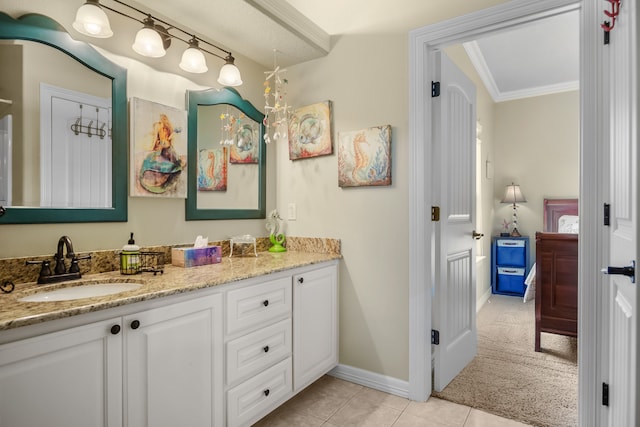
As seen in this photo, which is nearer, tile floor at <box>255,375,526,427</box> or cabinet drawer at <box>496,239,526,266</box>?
tile floor at <box>255,375,526,427</box>

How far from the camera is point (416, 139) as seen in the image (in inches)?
82.7

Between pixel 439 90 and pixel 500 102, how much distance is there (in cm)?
385

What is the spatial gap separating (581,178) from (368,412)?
1652 millimetres

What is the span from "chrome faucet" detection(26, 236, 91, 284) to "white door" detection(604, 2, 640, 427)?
6.53 ft

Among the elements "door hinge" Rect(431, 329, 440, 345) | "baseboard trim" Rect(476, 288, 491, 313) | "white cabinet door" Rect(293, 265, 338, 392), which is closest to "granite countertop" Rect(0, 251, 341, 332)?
"white cabinet door" Rect(293, 265, 338, 392)

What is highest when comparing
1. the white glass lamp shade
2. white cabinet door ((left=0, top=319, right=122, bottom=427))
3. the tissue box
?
the white glass lamp shade

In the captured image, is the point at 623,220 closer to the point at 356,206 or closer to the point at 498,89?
the point at 356,206

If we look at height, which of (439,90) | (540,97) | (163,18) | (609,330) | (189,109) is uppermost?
(540,97)

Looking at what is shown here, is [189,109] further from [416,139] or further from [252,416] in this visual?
[252,416]

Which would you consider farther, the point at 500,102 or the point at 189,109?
the point at 500,102

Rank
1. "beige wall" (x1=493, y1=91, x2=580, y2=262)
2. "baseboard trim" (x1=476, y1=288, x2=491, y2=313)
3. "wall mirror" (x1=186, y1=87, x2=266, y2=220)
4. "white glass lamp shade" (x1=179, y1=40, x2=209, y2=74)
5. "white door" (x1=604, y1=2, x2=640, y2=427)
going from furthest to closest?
"beige wall" (x1=493, y1=91, x2=580, y2=262)
"baseboard trim" (x1=476, y1=288, x2=491, y2=313)
"wall mirror" (x1=186, y1=87, x2=266, y2=220)
"white glass lamp shade" (x1=179, y1=40, x2=209, y2=74)
"white door" (x1=604, y1=2, x2=640, y2=427)

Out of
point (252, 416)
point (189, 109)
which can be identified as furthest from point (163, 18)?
point (252, 416)

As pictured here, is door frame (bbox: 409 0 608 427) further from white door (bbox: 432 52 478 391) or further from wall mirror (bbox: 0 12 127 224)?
wall mirror (bbox: 0 12 127 224)

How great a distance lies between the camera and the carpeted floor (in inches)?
79.5
